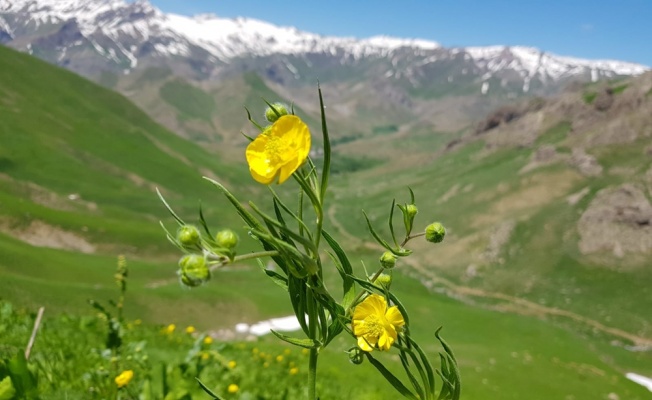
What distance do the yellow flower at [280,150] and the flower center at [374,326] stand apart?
2.40 ft

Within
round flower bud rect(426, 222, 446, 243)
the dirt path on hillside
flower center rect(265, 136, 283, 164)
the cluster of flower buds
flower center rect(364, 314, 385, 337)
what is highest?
the dirt path on hillside

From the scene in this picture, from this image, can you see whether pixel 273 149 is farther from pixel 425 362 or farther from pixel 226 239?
pixel 425 362

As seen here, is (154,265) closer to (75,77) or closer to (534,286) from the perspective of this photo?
(534,286)

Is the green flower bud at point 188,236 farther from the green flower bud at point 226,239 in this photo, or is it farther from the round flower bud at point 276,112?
the round flower bud at point 276,112

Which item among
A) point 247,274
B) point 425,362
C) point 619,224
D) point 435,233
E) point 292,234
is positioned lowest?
point 425,362

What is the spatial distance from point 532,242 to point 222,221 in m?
64.4

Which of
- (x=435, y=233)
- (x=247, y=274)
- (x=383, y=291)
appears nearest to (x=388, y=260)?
(x=383, y=291)

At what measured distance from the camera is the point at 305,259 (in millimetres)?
1742

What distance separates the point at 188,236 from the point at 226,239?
142 millimetres

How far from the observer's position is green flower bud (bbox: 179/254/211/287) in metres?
1.65

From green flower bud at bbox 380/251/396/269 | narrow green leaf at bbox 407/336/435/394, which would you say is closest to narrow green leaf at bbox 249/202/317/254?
green flower bud at bbox 380/251/396/269

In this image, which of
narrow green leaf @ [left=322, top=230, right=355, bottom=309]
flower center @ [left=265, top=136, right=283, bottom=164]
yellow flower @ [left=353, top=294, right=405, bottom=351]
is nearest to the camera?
flower center @ [left=265, top=136, right=283, bottom=164]

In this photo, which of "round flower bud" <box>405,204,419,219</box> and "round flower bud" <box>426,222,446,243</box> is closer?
"round flower bud" <box>405,204,419,219</box>

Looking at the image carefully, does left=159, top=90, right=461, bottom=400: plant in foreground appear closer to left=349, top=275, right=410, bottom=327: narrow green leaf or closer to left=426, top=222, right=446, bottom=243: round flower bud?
left=349, top=275, right=410, bottom=327: narrow green leaf
